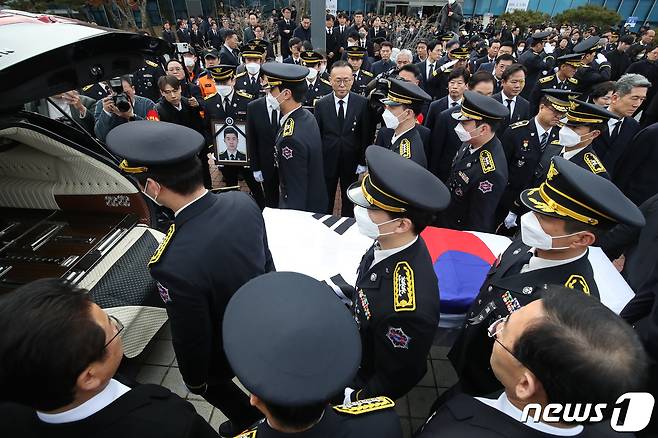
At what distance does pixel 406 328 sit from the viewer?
73.2 inches

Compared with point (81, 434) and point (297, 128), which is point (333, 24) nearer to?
point (297, 128)

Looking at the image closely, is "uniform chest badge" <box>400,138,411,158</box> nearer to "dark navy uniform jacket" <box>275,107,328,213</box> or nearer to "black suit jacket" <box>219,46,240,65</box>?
"dark navy uniform jacket" <box>275,107,328,213</box>

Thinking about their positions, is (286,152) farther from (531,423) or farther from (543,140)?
(543,140)

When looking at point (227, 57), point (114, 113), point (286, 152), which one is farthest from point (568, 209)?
point (227, 57)

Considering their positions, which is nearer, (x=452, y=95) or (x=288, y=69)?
(x=288, y=69)

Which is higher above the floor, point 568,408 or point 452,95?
point 568,408

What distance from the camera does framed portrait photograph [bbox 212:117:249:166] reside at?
511cm

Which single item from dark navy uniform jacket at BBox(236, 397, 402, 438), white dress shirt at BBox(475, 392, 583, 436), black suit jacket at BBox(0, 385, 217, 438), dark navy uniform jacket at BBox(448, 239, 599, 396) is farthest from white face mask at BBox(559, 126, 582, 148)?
black suit jacket at BBox(0, 385, 217, 438)

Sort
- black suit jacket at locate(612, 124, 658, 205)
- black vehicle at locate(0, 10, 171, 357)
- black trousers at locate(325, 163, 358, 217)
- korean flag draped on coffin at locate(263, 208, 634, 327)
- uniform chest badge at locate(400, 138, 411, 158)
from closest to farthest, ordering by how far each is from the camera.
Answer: black vehicle at locate(0, 10, 171, 357) → korean flag draped on coffin at locate(263, 208, 634, 327) → uniform chest badge at locate(400, 138, 411, 158) → black suit jacket at locate(612, 124, 658, 205) → black trousers at locate(325, 163, 358, 217)

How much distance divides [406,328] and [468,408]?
1.72 feet

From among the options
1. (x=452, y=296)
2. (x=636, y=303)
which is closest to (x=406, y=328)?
(x=452, y=296)

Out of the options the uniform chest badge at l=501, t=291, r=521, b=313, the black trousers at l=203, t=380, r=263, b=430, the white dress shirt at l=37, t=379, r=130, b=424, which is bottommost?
the black trousers at l=203, t=380, r=263, b=430

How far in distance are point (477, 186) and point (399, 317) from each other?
6.94 ft

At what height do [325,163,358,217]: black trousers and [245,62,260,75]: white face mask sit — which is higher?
[245,62,260,75]: white face mask
